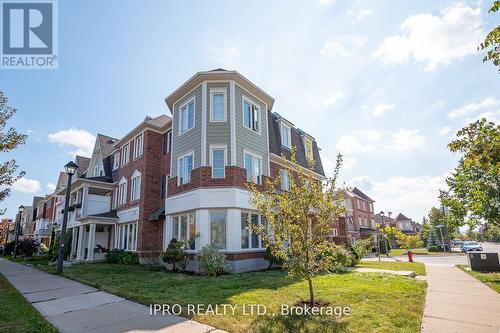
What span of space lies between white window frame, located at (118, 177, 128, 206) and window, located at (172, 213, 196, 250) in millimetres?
7749

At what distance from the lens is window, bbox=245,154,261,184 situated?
1666 cm

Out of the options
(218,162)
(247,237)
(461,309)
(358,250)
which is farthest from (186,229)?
(461,309)

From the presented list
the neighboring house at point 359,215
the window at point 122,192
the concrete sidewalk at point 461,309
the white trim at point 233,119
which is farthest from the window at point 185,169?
the neighboring house at point 359,215

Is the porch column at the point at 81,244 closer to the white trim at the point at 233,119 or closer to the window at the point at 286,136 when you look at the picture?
the white trim at the point at 233,119

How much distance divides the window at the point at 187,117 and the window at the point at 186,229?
537 cm

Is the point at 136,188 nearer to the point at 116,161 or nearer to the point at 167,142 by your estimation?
the point at 167,142

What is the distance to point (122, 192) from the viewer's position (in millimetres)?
23172

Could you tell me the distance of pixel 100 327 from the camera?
225 inches

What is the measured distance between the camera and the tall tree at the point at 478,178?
19.6 ft

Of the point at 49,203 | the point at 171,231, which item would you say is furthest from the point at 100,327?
the point at 49,203

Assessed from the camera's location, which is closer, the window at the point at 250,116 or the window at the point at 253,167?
the window at the point at 253,167

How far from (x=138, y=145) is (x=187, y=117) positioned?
6.82 metres

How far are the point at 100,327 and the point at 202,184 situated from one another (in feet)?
31.7

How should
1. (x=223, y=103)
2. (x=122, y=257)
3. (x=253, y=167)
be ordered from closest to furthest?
(x=223, y=103) → (x=253, y=167) → (x=122, y=257)
